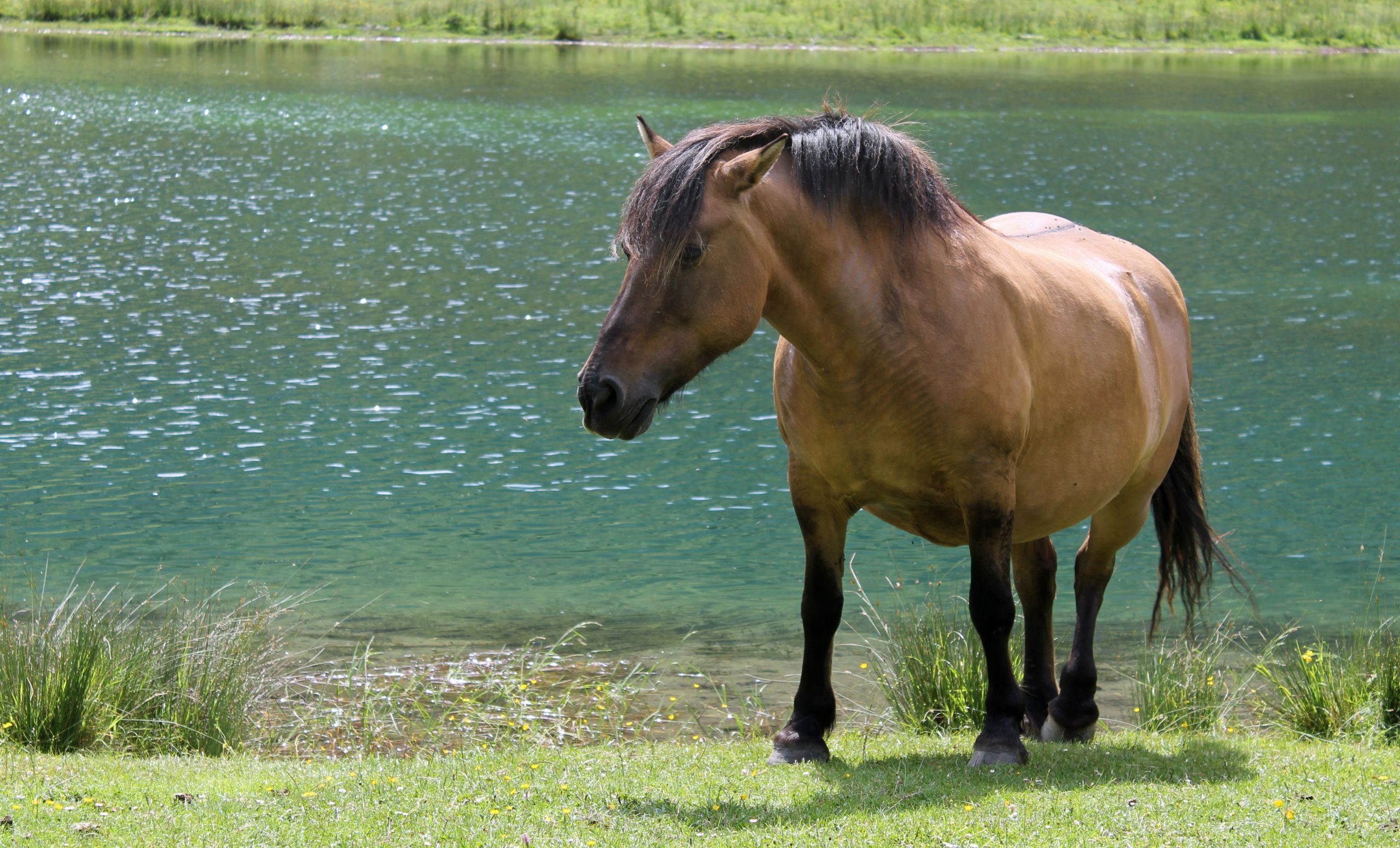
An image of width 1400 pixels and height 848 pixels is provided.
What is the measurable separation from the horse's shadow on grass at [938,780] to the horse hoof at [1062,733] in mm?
391

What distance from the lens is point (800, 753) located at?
5684 millimetres

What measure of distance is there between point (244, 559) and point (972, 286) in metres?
7.59

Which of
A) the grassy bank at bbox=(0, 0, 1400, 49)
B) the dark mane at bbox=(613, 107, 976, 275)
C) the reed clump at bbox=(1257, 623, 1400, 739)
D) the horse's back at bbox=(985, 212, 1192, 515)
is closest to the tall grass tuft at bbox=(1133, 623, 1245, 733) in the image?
the reed clump at bbox=(1257, 623, 1400, 739)

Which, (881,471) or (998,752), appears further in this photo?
(998,752)

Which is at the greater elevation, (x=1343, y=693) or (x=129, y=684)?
(x=129, y=684)

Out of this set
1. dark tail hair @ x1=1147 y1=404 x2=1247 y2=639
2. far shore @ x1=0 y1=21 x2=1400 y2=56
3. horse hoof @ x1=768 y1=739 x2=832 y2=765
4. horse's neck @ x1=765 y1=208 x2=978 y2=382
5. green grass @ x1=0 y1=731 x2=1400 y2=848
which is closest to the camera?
green grass @ x1=0 y1=731 x2=1400 y2=848

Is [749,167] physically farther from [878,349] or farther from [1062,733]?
[1062,733]

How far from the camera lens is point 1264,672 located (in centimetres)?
782

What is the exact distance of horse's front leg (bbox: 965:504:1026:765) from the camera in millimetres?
5227

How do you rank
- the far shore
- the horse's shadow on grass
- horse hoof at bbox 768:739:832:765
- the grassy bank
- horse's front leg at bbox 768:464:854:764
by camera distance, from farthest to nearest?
the grassy bank < the far shore < horse hoof at bbox 768:739:832:765 < horse's front leg at bbox 768:464:854:764 < the horse's shadow on grass

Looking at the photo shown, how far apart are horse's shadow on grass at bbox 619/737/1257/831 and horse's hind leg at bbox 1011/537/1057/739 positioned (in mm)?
622

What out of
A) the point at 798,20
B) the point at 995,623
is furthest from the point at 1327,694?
the point at 798,20

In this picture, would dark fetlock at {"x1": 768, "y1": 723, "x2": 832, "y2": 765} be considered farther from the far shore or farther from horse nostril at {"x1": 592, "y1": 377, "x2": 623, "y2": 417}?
the far shore

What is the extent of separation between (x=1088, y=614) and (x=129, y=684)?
445 cm
